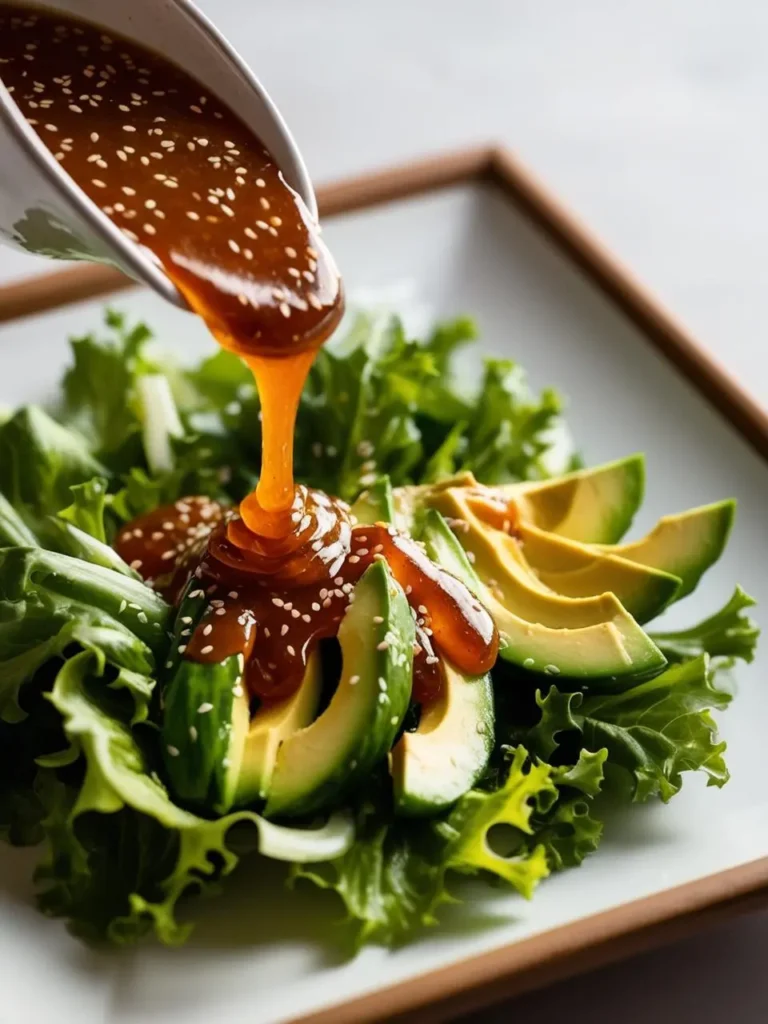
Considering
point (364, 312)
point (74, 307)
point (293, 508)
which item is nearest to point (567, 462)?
point (364, 312)

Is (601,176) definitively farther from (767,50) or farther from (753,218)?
(767,50)

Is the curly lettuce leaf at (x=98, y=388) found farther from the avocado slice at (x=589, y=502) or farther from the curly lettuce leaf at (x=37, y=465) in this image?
the avocado slice at (x=589, y=502)

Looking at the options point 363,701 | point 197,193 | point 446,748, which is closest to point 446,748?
point 446,748

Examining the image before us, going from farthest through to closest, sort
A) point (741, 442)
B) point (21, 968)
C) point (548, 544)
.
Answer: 1. point (741, 442)
2. point (548, 544)
3. point (21, 968)

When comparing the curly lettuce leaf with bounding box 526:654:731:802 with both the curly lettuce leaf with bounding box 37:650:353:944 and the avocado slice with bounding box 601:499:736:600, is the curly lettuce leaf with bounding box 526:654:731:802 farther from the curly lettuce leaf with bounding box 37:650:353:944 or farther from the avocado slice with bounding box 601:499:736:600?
the curly lettuce leaf with bounding box 37:650:353:944

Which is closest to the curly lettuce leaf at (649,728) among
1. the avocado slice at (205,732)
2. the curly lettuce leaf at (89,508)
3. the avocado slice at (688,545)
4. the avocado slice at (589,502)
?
the avocado slice at (688,545)

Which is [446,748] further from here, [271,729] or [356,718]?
[271,729]

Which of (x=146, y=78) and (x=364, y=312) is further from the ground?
(x=146, y=78)

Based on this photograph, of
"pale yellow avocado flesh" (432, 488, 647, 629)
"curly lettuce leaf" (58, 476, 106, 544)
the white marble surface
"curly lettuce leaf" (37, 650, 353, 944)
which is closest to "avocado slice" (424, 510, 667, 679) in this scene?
"pale yellow avocado flesh" (432, 488, 647, 629)
